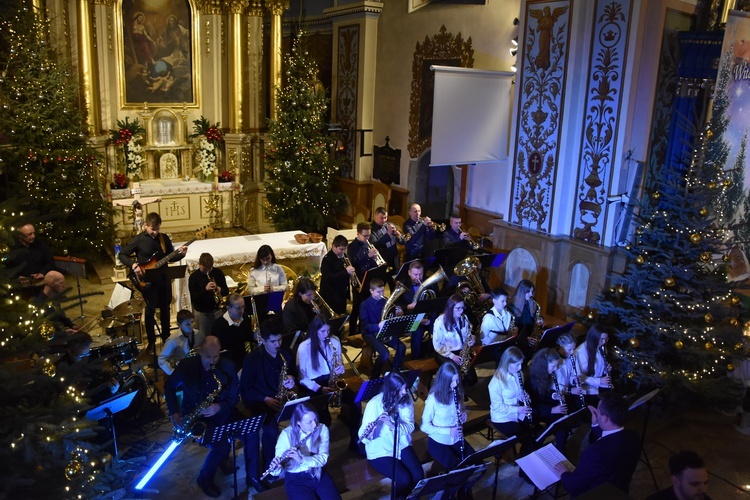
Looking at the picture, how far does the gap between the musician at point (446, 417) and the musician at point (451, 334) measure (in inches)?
55.4

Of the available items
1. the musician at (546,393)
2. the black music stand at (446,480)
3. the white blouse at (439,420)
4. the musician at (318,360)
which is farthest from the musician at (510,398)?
the musician at (318,360)

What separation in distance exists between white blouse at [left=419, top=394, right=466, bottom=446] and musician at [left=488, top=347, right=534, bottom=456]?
695 millimetres

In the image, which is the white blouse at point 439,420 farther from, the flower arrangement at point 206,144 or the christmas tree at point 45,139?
the flower arrangement at point 206,144

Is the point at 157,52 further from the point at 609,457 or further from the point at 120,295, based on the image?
the point at 609,457

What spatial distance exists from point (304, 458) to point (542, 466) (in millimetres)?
2008

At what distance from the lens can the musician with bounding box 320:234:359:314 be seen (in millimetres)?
8820

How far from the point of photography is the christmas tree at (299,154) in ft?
47.4

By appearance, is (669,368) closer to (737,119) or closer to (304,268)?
(737,119)

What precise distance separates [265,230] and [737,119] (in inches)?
416

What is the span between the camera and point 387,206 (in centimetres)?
1493

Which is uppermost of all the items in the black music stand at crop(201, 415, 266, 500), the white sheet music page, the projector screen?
the projector screen

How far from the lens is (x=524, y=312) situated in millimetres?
8211

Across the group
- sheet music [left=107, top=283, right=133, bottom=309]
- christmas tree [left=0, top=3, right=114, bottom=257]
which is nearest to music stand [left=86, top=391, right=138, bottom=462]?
sheet music [left=107, top=283, right=133, bottom=309]

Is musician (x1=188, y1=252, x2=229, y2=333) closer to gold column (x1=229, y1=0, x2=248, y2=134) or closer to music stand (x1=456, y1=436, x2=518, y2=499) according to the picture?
music stand (x1=456, y1=436, x2=518, y2=499)
